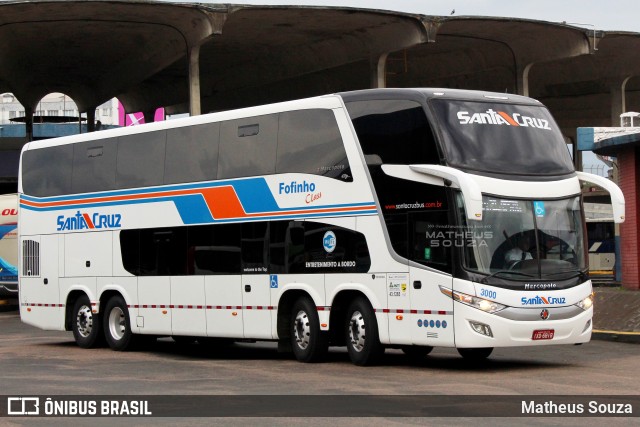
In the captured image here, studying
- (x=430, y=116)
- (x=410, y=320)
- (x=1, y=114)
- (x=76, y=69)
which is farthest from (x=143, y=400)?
(x=1, y=114)

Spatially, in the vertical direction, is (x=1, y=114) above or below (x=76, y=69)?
above

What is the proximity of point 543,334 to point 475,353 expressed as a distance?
209cm

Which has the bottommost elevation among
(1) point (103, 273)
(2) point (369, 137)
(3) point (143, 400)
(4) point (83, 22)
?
(3) point (143, 400)

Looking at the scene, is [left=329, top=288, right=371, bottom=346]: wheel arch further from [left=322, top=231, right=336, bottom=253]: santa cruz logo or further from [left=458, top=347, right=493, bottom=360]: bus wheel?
[left=458, top=347, right=493, bottom=360]: bus wheel

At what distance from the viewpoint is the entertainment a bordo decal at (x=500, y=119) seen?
17.2m

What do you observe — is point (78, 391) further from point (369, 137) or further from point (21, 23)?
point (21, 23)

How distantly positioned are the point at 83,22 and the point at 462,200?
32.8 meters

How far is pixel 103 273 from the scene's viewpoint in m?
22.9

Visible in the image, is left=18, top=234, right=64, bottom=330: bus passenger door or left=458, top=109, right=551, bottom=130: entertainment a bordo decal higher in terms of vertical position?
left=458, top=109, right=551, bottom=130: entertainment a bordo decal

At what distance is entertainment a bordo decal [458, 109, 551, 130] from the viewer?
17.2 m

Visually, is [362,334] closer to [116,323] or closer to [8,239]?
[116,323]

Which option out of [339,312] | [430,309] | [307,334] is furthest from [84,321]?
[430,309]

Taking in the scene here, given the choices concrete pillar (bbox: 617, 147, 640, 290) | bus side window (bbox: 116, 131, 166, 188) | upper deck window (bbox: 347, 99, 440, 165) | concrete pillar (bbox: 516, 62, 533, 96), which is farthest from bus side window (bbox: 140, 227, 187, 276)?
concrete pillar (bbox: 516, 62, 533, 96)

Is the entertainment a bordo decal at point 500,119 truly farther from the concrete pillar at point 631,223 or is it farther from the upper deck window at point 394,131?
the concrete pillar at point 631,223
